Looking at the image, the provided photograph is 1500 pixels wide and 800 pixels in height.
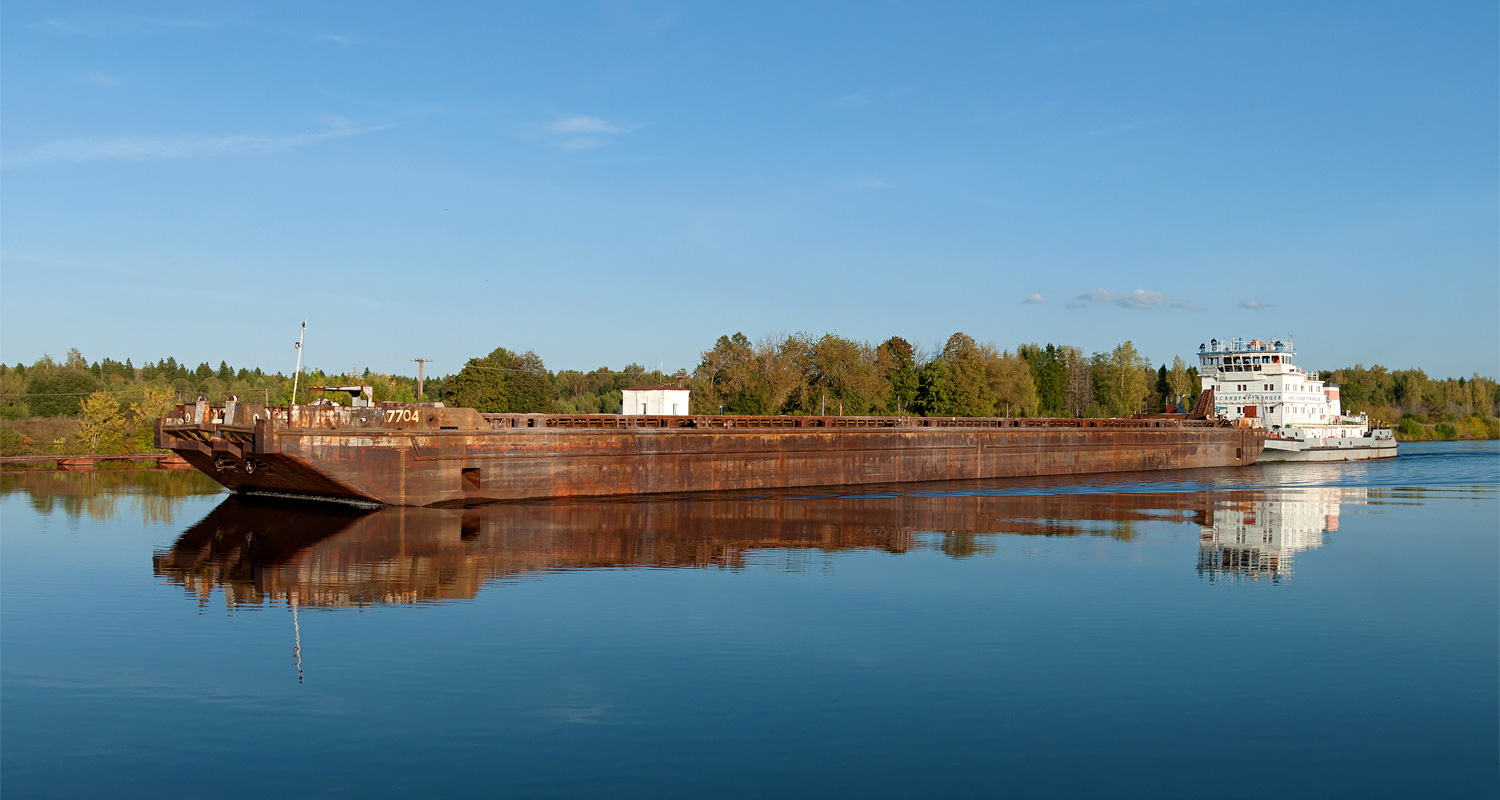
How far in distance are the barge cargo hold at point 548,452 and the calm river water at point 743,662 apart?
4.15m

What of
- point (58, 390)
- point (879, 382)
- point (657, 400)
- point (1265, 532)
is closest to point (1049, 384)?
point (879, 382)

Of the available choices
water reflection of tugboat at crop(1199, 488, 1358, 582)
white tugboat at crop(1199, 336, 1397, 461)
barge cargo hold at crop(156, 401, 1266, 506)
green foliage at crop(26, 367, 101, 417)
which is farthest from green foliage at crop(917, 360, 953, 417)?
green foliage at crop(26, 367, 101, 417)

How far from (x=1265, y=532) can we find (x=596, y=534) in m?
19.1

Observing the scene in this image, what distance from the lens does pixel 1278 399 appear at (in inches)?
2603

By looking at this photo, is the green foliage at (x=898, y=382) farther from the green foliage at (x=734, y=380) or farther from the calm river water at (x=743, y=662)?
the calm river water at (x=743, y=662)

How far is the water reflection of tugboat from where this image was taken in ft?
77.4

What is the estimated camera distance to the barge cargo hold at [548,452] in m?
33.1

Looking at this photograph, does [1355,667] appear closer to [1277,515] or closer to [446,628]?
[446,628]

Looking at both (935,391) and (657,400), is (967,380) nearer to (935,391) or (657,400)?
(935,391)

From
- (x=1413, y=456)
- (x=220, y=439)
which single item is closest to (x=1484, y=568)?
(x=220, y=439)

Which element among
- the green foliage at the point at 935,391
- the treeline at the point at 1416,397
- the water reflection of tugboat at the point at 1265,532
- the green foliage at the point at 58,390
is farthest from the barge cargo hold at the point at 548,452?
the treeline at the point at 1416,397

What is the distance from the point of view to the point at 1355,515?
34.7 m

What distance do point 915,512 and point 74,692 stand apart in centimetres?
2584

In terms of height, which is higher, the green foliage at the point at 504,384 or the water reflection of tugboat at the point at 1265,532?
the green foliage at the point at 504,384
